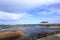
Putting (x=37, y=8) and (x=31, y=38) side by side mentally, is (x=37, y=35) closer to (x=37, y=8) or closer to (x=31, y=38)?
(x=31, y=38)

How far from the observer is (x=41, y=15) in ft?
12.8

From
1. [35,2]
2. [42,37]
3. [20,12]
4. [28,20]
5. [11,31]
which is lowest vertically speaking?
[42,37]

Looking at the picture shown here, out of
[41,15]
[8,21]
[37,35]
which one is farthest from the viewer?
[37,35]

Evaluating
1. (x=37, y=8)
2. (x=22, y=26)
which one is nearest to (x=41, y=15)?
(x=37, y=8)

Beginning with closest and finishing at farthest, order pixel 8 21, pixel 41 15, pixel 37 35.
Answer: pixel 8 21
pixel 41 15
pixel 37 35

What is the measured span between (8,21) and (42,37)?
5.59ft

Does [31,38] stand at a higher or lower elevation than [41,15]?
lower

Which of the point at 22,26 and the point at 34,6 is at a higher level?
the point at 34,6

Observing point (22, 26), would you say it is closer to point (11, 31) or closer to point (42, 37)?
point (11, 31)

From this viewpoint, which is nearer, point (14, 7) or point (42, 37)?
point (14, 7)

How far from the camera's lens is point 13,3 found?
144 inches

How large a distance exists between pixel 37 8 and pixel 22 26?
0.78 meters

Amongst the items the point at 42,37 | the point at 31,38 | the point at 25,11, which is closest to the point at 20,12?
the point at 25,11

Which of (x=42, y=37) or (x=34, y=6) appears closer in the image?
(x=34, y=6)
